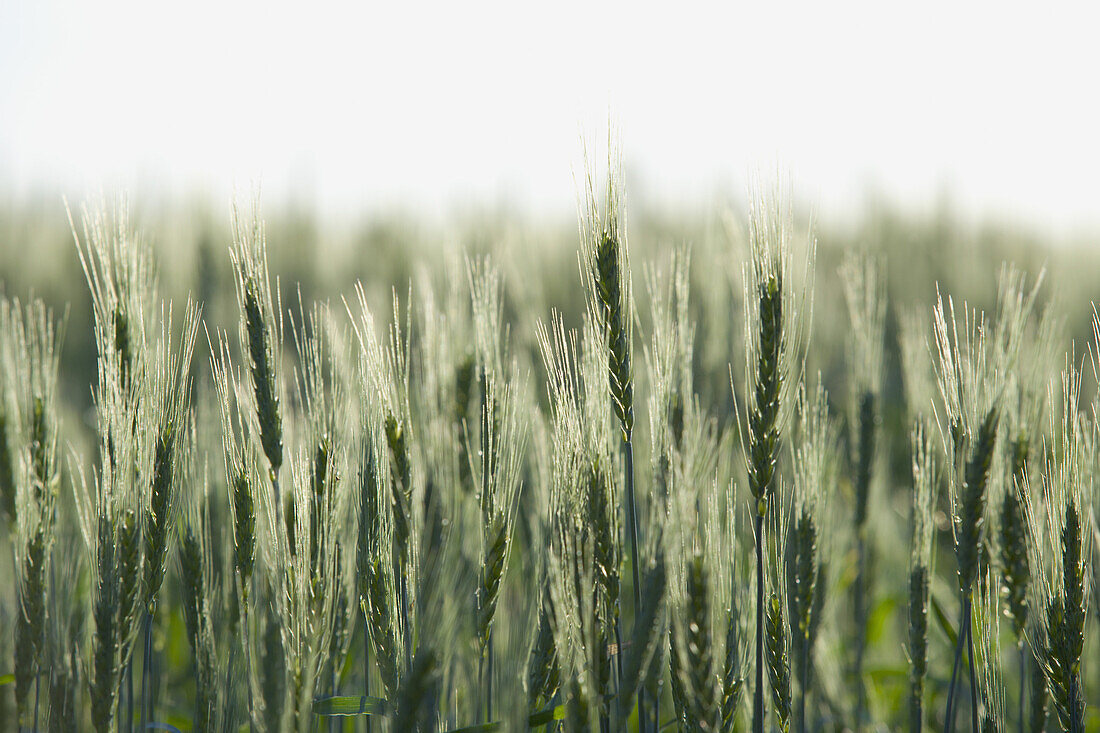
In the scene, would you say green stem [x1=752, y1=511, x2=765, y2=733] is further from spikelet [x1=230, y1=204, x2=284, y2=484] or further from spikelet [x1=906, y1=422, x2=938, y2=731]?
spikelet [x1=230, y1=204, x2=284, y2=484]

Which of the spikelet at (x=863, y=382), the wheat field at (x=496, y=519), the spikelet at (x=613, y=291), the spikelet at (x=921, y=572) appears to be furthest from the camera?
the spikelet at (x=863, y=382)

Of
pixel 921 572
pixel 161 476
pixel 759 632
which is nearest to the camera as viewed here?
pixel 759 632

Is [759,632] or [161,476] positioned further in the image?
[161,476]

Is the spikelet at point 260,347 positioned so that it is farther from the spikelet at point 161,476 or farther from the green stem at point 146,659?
the green stem at point 146,659

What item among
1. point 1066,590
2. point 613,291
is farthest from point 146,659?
point 1066,590

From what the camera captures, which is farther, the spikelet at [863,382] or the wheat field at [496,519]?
the spikelet at [863,382]

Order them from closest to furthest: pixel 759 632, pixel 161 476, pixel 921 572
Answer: pixel 759 632 < pixel 161 476 < pixel 921 572

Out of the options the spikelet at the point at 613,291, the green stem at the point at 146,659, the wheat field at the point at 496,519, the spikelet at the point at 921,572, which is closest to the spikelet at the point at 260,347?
the wheat field at the point at 496,519

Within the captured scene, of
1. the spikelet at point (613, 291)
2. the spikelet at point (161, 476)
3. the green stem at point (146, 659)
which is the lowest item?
the green stem at point (146, 659)

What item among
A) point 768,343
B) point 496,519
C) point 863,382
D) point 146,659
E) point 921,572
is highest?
point 768,343

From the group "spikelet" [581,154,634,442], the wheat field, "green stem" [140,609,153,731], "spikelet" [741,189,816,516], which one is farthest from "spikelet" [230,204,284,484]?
"spikelet" [741,189,816,516]

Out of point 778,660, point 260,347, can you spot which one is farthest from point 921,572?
point 260,347

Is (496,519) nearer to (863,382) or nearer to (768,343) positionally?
(768,343)

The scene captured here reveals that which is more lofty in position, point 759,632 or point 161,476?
point 161,476
